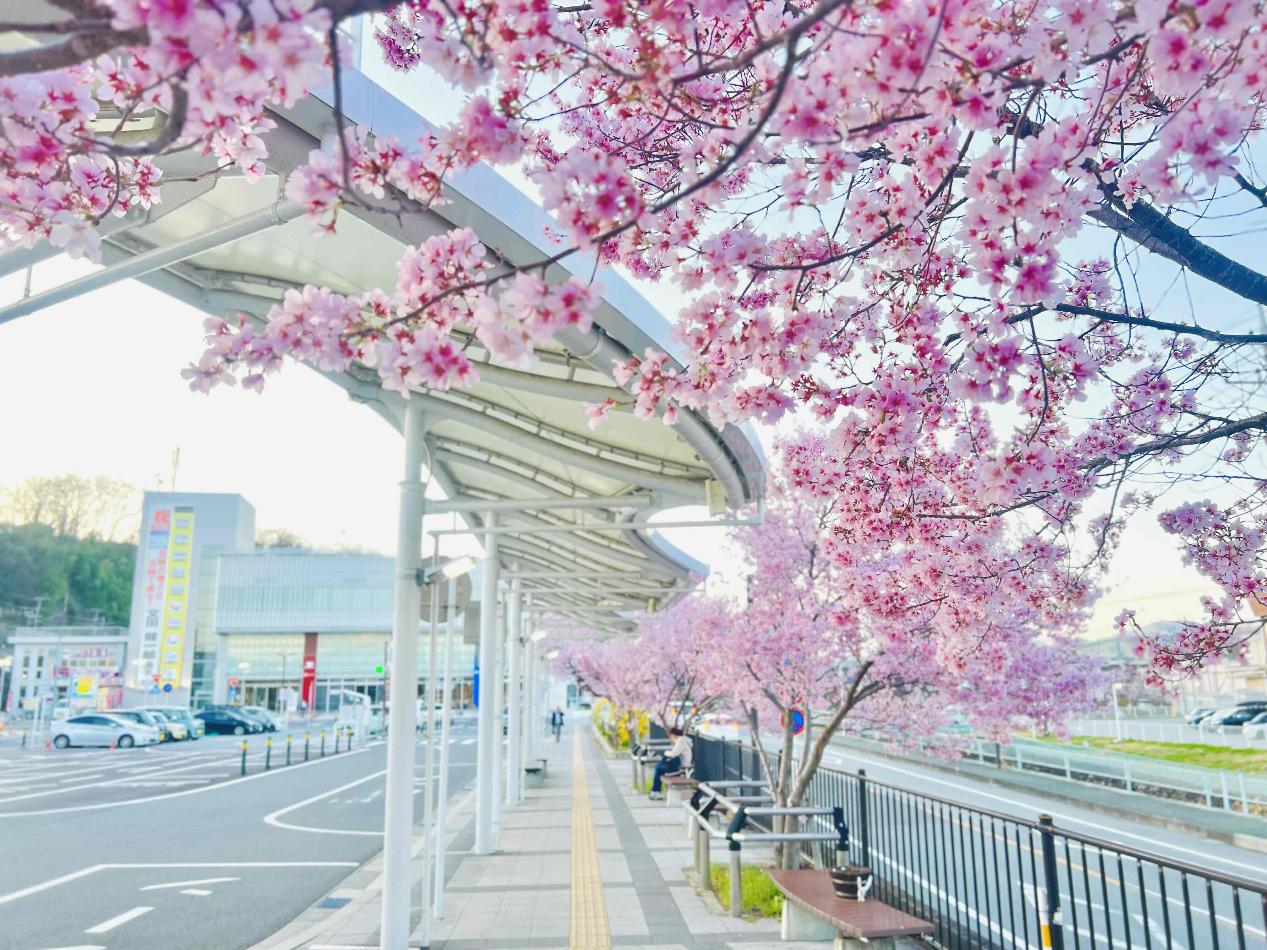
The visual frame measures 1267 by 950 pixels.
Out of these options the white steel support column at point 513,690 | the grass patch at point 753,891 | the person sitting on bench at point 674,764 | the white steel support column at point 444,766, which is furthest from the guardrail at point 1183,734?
the white steel support column at point 444,766

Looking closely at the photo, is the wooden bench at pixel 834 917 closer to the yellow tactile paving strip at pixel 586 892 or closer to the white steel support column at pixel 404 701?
the yellow tactile paving strip at pixel 586 892

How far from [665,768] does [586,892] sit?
8973mm

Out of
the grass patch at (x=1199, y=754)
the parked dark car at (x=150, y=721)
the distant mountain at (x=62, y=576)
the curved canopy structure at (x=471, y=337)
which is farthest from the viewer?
the distant mountain at (x=62, y=576)

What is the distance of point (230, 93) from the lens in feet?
5.70

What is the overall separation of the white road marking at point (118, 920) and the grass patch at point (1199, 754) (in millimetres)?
21388

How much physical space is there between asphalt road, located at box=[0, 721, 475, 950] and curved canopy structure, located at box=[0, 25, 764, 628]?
4.70m

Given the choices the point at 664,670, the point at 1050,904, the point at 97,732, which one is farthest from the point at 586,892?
the point at 97,732

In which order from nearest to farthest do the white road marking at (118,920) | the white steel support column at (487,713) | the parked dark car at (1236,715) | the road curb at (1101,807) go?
1. the white road marking at (118,920)
2. the white steel support column at (487,713)
3. the road curb at (1101,807)
4. the parked dark car at (1236,715)

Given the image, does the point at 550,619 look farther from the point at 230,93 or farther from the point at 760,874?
the point at 230,93

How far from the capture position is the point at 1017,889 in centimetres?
1036

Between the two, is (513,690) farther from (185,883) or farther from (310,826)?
(185,883)

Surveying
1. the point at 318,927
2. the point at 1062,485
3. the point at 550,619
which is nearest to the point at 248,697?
the point at 550,619

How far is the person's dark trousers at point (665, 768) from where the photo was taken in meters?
17.1

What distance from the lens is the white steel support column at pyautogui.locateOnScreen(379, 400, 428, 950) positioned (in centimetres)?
602
